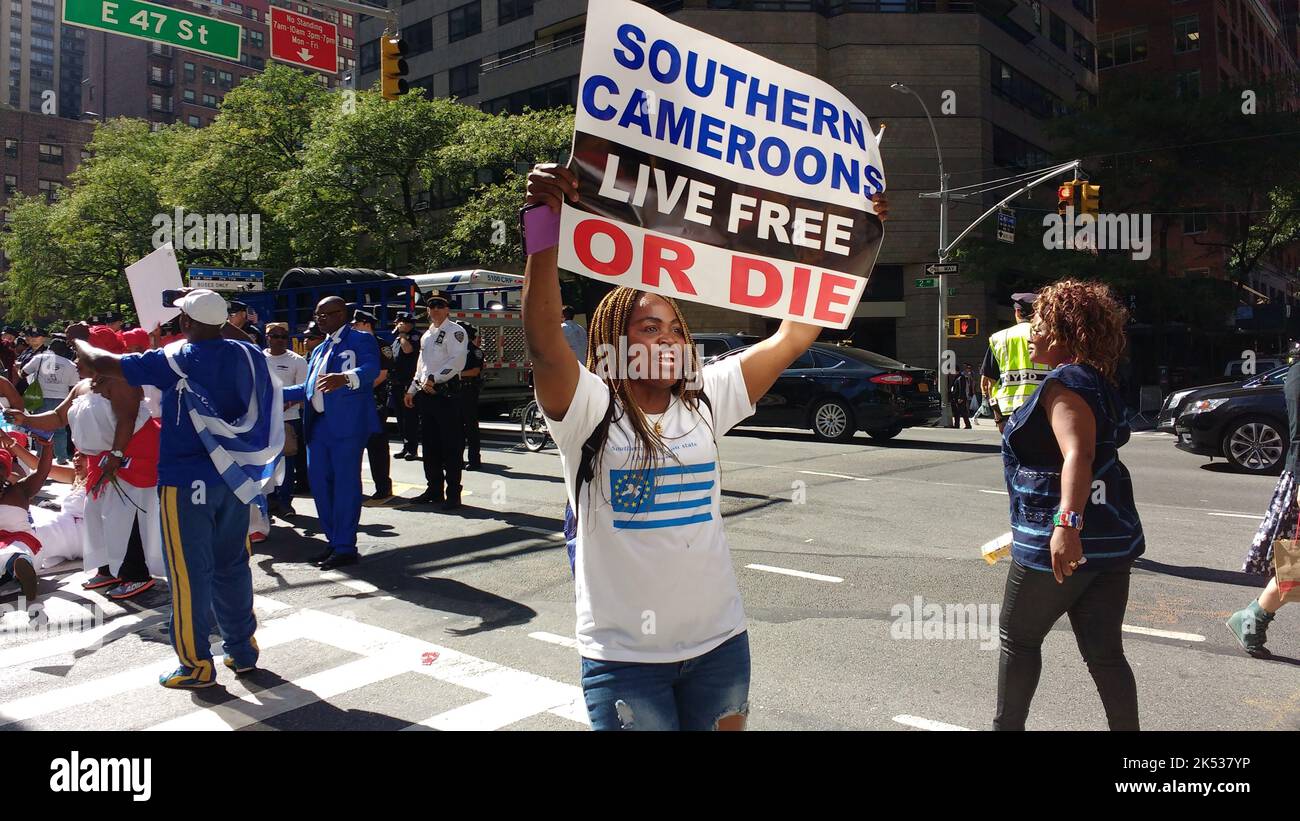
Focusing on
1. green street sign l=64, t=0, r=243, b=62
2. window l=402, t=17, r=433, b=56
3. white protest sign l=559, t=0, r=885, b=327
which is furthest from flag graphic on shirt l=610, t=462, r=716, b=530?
window l=402, t=17, r=433, b=56

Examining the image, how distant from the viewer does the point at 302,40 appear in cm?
1580

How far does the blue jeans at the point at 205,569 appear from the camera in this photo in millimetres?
4738

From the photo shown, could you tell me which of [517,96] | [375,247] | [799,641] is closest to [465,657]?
[799,641]

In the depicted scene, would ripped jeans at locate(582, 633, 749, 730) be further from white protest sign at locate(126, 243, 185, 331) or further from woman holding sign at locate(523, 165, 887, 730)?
white protest sign at locate(126, 243, 185, 331)

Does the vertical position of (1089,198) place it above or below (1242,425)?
above

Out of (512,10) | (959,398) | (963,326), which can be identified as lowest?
(959,398)

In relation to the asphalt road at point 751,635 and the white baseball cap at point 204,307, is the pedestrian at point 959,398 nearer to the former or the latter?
the asphalt road at point 751,635

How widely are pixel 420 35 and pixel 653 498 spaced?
182ft

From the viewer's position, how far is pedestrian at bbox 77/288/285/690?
475 centimetres

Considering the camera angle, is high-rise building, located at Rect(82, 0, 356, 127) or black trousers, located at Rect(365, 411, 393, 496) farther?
high-rise building, located at Rect(82, 0, 356, 127)

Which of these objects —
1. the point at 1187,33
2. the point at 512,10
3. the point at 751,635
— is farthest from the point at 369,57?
the point at 751,635

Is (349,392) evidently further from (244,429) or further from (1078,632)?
(1078,632)

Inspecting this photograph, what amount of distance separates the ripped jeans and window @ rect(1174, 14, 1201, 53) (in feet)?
203

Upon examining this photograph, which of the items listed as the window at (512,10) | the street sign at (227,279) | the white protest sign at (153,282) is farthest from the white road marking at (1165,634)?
the window at (512,10)
